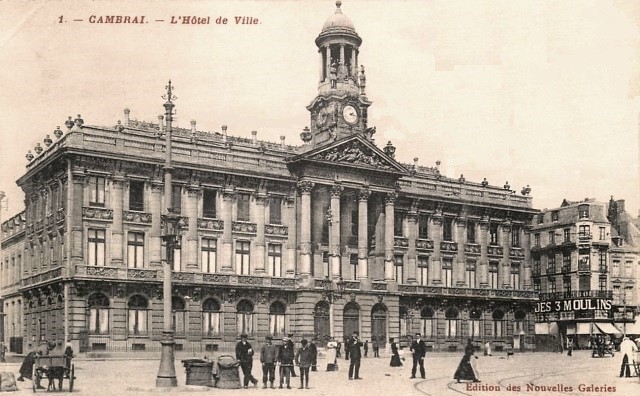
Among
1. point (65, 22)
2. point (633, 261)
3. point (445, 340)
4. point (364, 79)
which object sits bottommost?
point (445, 340)

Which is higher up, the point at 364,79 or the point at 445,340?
the point at 364,79

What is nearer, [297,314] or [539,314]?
[297,314]

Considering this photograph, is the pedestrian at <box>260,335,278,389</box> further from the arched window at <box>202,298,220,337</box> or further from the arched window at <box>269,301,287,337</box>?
the arched window at <box>269,301,287,337</box>

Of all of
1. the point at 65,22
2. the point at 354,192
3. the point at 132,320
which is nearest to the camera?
the point at 65,22

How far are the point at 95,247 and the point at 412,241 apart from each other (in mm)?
20937

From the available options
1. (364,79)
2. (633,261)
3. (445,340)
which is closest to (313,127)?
(364,79)

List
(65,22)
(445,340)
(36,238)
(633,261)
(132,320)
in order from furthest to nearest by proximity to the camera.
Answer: (633,261), (445,340), (36,238), (132,320), (65,22)

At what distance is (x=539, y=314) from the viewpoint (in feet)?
237

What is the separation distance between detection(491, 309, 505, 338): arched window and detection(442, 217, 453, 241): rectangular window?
20.3 ft

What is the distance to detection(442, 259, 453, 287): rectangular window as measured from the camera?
2266 inches

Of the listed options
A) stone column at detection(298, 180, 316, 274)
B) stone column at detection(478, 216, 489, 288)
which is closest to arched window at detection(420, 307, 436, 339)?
stone column at detection(478, 216, 489, 288)

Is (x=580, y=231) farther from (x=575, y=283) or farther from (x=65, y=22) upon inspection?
(x=65, y=22)

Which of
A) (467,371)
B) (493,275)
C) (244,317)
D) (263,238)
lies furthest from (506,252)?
(467,371)

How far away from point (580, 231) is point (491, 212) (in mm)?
15211
